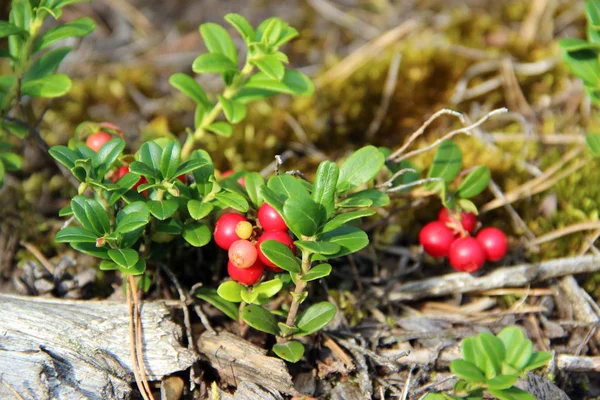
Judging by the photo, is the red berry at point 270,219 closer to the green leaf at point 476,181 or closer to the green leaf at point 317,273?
the green leaf at point 317,273

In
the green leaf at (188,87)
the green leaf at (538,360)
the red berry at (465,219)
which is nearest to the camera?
the green leaf at (538,360)

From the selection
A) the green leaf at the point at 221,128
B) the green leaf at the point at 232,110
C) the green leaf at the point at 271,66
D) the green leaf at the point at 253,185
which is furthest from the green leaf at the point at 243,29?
the green leaf at the point at 253,185

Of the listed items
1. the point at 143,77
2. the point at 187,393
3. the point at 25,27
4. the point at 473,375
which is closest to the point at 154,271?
the point at 187,393

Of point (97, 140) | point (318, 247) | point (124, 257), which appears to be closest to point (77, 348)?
point (124, 257)

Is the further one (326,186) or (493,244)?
(493,244)

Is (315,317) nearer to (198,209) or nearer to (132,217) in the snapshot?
(198,209)

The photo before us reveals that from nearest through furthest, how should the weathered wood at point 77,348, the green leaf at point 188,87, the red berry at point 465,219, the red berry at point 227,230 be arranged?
1. the weathered wood at point 77,348
2. the red berry at point 227,230
3. the green leaf at point 188,87
4. the red berry at point 465,219

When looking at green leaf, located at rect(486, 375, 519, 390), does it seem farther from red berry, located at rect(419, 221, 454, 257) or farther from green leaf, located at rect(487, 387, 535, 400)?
red berry, located at rect(419, 221, 454, 257)
